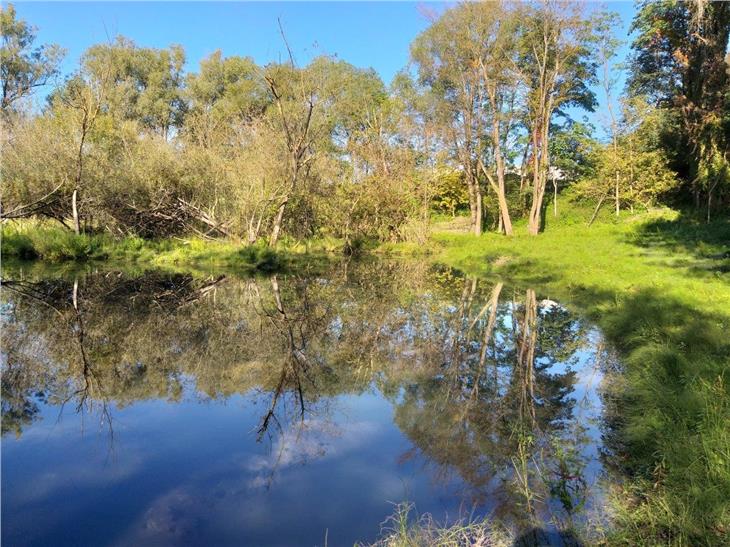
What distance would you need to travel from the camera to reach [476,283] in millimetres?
15219

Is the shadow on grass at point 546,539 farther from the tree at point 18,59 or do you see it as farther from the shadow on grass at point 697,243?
the tree at point 18,59

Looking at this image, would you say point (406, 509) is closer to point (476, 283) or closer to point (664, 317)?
point (664, 317)

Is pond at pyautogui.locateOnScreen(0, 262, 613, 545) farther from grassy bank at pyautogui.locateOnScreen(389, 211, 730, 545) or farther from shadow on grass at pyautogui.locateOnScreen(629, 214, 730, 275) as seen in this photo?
shadow on grass at pyautogui.locateOnScreen(629, 214, 730, 275)

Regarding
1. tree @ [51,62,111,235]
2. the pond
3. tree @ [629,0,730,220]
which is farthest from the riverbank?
tree @ [629,0,730,220]

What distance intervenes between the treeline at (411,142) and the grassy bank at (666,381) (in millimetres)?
11444

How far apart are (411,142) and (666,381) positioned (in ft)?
93.6

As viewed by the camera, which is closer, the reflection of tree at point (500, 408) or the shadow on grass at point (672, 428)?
the shadow on grass at point (672, 428)

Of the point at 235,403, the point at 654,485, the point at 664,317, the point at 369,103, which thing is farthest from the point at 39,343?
the point at 369,103

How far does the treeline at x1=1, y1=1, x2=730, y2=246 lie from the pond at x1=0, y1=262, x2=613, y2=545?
35.6ft

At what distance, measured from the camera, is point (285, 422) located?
17.3 ft

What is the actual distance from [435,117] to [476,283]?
743 inches

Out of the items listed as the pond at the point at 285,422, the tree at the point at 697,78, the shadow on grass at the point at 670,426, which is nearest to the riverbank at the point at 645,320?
the shadow on grass at the point at 670,426

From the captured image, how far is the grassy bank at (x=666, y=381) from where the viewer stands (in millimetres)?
3338

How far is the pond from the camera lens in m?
3.62
